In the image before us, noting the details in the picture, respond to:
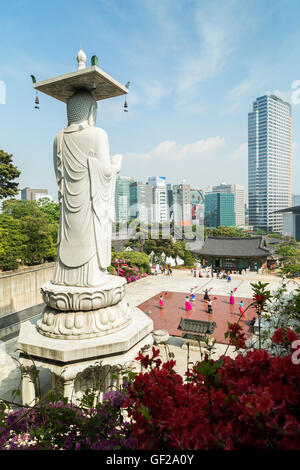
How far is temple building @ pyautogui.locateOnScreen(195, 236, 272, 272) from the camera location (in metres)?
31.5

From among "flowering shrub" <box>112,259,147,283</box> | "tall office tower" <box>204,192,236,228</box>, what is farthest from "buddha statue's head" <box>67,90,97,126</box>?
"tall office tower" <box>204,192,236,228</box>

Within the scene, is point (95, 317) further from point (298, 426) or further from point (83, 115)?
point (298, 426)

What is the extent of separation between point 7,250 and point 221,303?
13.4m

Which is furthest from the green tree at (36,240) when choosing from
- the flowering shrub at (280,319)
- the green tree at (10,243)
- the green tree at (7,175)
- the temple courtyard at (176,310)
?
the flowering shrub at (280,319)

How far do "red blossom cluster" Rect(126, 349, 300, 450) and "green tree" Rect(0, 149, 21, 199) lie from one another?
20.4m

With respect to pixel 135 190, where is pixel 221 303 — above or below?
below

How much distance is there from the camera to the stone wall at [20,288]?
13.1 metres

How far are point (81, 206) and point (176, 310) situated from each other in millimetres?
12010

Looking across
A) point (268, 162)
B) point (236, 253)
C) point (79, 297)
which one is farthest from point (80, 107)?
point (268, 162)

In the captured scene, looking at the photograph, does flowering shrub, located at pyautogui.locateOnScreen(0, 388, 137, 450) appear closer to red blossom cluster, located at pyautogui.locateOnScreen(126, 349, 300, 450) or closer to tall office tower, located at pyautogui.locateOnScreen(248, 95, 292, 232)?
red blossom cluster, located at pyautogui.locateOnScreen(126, 349, 300, 450)

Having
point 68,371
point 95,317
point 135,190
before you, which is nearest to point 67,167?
point 95,317

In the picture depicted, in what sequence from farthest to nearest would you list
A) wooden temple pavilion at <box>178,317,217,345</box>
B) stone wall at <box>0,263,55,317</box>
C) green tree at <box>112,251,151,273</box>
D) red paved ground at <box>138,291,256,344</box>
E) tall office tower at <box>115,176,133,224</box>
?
tall office tower at <box>115,176,133,224</box>
green tree at <box>112,251,151,273</box>
red paved ground at <box>138,291,256,344</box>
stone wall at <box>0,263,55,317</box>
wooden temple pavilion at <box>178,317,217,345</box>
